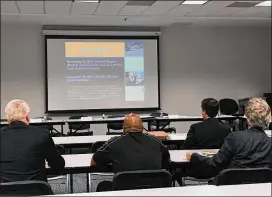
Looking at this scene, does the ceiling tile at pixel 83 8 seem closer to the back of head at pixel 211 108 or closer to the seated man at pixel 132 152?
the back of head at pixel 211 108

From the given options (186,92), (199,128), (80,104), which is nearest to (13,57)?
(80,104)

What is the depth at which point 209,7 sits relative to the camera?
22.8 ft

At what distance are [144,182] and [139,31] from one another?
6.85 meters

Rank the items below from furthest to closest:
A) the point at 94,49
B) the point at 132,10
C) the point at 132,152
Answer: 1. the point at 94,49
2. the point at 132,10
3. the point at 132,152

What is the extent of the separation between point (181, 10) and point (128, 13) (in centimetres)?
106

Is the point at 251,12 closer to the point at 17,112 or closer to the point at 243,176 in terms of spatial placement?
the point at 243,176

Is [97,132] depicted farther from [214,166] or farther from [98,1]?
[214,166]

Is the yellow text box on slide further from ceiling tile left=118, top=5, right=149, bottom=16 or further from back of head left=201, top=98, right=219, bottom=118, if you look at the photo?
back of head left=201, top=98, right=219, bottom=118

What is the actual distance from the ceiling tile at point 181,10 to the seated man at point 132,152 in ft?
15.0

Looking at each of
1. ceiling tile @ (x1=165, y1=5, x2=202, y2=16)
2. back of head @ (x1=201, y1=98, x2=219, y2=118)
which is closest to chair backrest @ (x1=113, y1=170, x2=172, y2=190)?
back of head @ (x1=201, y1=98, x2=219, y2=118)

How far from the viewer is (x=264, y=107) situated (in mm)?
2721

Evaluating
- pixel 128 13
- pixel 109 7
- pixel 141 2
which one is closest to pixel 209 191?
pixel 141 2

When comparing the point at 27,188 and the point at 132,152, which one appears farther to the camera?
the point at 132,152

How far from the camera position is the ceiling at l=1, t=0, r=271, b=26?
6538 millimetres
